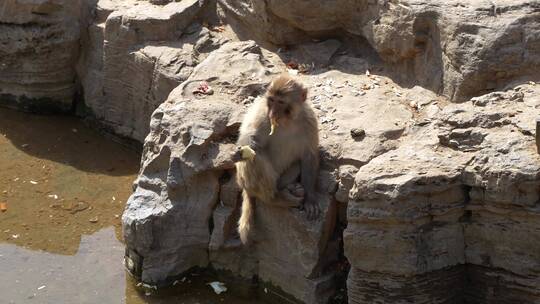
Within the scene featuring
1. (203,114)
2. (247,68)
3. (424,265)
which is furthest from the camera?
(247,68)

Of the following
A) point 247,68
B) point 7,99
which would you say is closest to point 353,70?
point 247,68

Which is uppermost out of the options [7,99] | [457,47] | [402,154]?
[457,47]

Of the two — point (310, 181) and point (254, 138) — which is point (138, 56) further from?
point (310, 181)

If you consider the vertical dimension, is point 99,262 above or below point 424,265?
below

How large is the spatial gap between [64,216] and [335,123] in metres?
3.37

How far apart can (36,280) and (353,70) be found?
13.5 feet

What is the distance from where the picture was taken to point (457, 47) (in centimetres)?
934

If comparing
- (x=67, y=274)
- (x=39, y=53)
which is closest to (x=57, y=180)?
(x=67, y=274)

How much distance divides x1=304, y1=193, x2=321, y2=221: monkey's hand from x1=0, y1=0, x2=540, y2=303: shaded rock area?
6cm

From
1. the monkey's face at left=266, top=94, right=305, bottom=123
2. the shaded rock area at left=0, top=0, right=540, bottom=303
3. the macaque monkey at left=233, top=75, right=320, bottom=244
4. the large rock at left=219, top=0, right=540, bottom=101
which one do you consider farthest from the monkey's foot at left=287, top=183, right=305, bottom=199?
the large rock at left=219, top=0, right=540, bottom=101

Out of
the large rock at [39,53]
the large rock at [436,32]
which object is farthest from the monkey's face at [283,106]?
the large rock at [39,53]

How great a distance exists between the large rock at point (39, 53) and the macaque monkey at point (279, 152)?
14.4 feet

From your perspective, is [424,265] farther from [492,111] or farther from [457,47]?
[457,47]

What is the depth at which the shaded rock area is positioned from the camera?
310 inches
